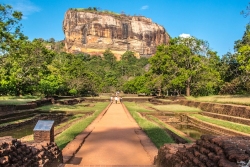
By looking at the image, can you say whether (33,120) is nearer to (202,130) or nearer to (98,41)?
(202,130)

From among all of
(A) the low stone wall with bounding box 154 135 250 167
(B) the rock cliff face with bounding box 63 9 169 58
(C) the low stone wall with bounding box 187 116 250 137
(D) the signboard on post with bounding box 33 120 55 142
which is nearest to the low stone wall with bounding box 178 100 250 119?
(C) the low stone wall with bounding box 187 116 250 137

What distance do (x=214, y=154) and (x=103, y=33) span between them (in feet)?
373

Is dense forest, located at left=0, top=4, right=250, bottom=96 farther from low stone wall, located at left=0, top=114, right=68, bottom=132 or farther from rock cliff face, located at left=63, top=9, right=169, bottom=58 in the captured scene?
rock cliff face, located at left=63, top=9, right=169, bottom=58

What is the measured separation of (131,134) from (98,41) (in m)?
108

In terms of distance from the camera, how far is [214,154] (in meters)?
3.92

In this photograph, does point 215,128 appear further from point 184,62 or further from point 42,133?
point 184,62

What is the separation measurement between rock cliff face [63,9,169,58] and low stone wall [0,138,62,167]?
10935 centimetres

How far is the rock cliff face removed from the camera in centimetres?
11406

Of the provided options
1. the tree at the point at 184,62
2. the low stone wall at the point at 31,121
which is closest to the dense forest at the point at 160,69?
the tree at the point at 184,62

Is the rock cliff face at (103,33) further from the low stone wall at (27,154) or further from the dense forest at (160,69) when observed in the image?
the low stone wall at (27,154)

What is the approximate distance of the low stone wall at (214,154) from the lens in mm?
3391

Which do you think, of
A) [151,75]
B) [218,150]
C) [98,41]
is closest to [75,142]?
[218,150]

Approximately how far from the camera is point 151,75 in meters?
38.0

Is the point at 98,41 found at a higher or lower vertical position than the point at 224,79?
higher
